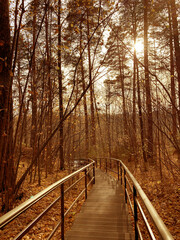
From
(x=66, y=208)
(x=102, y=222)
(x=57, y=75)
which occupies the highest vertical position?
(x=57, y=75)

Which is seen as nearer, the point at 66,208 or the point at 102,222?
the point at 102,222

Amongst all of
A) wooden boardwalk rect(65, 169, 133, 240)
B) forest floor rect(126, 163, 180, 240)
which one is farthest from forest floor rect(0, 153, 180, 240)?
wooden boardwalk rect(65, 169, 133, 240)

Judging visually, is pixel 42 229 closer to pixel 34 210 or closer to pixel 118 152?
pixel 34 210

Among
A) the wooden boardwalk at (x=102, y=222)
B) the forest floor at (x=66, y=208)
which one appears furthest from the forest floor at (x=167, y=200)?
the wooden boardwalk at (x=102, y=222)

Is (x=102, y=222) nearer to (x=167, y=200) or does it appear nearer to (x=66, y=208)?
(x=66, y=208)

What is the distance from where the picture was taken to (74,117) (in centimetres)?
851

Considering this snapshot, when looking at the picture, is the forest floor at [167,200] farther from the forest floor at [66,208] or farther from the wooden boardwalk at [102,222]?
the wooden boardwalk at [102,222]

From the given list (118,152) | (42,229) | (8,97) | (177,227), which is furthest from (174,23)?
(118,152)

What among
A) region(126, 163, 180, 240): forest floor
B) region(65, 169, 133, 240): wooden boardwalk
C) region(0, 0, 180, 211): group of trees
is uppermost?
region(0, 0, 180, 211): group of trees

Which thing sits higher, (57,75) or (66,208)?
(57,75)

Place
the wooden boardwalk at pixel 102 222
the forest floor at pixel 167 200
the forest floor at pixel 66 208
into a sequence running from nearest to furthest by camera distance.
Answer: the wooden boardwalk at pixel 102 222 < the forest floor at pixel 66 208 < the forest floor at pixel 167 200

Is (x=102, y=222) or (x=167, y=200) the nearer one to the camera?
(x=102, y=222)

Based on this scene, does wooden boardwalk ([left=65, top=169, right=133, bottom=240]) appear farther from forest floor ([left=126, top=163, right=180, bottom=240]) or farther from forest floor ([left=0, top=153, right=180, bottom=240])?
forest floor ([left=126, top=163, right=180, bottom=240])

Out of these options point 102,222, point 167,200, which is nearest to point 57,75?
point 102,222
